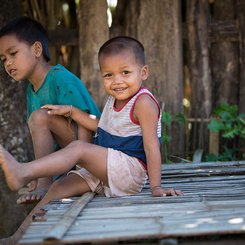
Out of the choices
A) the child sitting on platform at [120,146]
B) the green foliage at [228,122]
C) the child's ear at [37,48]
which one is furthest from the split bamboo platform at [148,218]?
the green foliage at [228,122]

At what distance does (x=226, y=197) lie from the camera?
11.0 ft

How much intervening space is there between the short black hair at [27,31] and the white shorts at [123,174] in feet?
3.63

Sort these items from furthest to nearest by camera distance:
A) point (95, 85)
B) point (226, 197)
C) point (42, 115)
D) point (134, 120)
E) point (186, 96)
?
1. point (186, 96)
2. point (95, 85)
3. point (42, 115)
4. point (134, 120)
5. point (226, 197)

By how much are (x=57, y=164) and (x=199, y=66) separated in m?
2.66

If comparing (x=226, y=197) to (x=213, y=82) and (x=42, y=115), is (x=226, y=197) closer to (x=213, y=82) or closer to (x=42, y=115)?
(x=42, y=115)

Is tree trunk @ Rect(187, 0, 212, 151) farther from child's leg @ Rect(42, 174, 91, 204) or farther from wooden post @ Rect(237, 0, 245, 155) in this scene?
child's leg @ Rect(42, 174, 91, 204)

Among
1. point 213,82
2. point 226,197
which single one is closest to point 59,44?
point 213,82

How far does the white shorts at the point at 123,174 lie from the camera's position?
11.8 ft

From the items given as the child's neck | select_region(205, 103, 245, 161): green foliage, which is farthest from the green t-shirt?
select_region(205, 103, 245, 161): green foliage

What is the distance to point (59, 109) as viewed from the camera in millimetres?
3865

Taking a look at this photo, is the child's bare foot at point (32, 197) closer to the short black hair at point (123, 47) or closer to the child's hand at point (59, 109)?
the child's hand at point (59, 109)

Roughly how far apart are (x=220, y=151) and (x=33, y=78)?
2.19 meters

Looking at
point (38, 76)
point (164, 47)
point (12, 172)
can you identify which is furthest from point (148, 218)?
point (164, 47)

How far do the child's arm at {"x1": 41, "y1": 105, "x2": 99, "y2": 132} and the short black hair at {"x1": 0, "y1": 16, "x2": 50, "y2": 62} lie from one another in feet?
1.94
